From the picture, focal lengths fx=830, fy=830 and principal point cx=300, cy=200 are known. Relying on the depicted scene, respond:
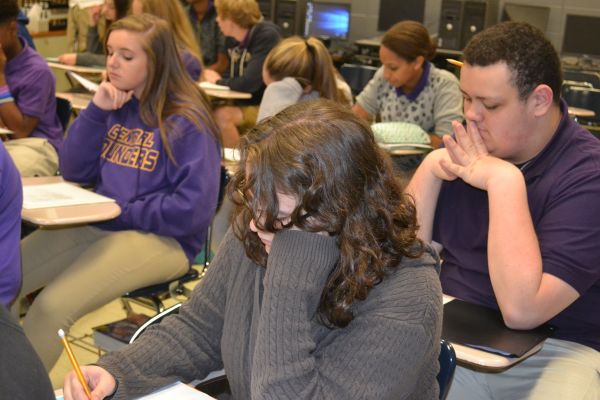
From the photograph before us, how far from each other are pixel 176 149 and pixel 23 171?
791 mm

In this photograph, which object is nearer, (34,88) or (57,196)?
(57,196)

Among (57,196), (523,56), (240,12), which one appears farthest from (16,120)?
(523,56)

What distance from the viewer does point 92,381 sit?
4.70 feet

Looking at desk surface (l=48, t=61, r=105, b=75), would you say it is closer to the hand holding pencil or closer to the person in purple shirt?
the person in purple shirt

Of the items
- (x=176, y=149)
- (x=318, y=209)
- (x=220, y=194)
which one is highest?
(x=318, y=209)

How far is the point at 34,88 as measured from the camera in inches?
144

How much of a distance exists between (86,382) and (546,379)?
3.37 ft

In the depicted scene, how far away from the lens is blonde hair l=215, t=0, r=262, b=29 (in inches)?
219

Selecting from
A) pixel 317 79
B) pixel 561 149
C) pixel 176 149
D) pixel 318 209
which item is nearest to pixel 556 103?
pixel 561 149

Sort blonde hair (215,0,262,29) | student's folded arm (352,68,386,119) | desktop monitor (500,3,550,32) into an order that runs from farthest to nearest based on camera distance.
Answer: desktop monitor (500,3,550,32) → blonde hair (215,0,262,29) → student's folded arm (352,68,386,119)

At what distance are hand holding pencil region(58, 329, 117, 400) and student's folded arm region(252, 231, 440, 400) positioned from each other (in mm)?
265

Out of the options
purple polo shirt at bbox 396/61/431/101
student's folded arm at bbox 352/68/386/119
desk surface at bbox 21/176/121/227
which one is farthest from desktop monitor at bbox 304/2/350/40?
desk surface at bbox 21/176/121/227

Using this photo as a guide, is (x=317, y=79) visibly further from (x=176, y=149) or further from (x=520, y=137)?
(x=520, y=137)

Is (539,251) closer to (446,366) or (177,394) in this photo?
(446,366)
